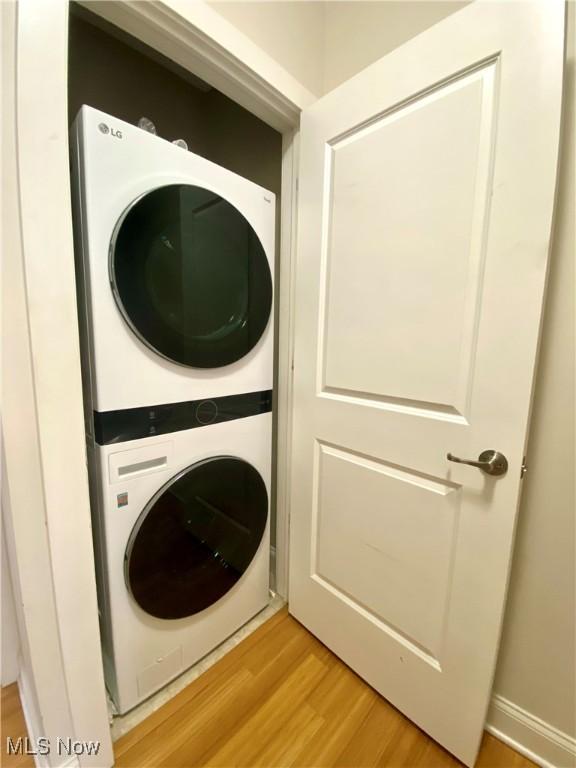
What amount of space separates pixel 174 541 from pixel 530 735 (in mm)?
1187

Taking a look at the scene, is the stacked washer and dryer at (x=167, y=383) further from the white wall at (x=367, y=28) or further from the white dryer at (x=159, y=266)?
the white wall at (x=367, y=28)

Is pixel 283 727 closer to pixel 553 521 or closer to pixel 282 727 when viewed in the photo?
pixel 282 727

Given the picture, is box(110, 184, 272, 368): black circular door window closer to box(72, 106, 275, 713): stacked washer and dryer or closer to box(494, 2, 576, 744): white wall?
box(72, 106, 275, 713): stacked washer and dryer

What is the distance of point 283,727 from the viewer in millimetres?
979

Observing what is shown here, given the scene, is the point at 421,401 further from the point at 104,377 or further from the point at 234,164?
the point at 234,164

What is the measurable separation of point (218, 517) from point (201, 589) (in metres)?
0.25

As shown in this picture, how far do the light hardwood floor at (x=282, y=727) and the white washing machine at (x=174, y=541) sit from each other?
105 millimetres

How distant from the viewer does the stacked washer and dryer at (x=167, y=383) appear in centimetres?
80

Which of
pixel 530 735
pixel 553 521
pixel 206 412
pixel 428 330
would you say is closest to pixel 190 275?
pixel 206 412

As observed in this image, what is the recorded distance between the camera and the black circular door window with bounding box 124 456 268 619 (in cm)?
93

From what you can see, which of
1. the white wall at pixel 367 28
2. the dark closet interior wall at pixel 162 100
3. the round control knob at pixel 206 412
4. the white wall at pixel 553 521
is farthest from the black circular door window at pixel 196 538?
the white wall at pixel 367 28

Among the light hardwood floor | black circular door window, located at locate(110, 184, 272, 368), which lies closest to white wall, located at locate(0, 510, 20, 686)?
the light hardwood floor

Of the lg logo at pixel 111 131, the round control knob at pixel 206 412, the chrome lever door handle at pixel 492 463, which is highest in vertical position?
the lg logo at pixel 111 131

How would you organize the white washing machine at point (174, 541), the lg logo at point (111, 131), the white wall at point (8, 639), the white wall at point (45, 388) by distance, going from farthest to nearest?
the white wall at point (8, 639) < the white washing machine at point (174, 541) < the lg logo at point (111, 131) < the white wall at point (45, 388)
